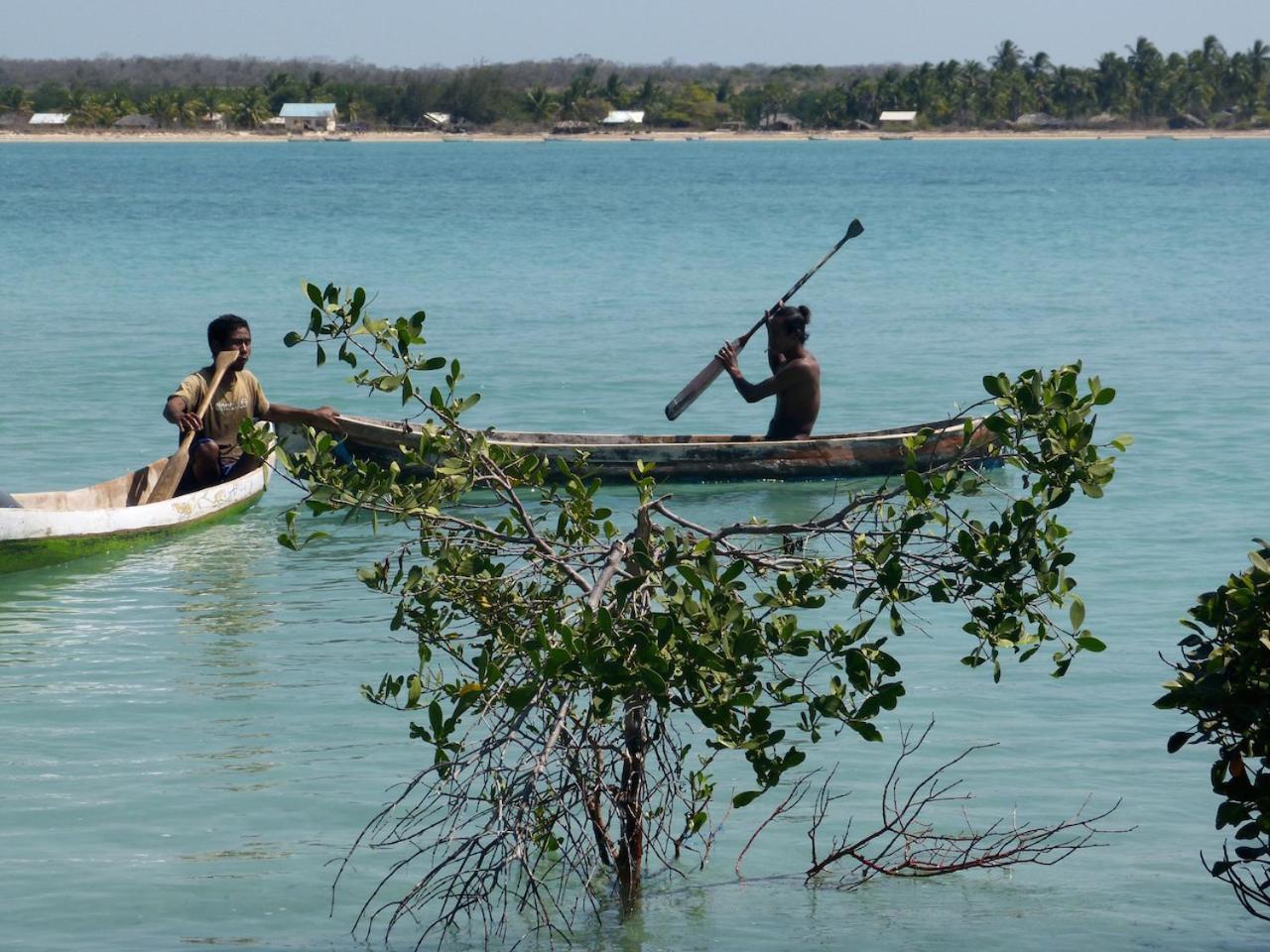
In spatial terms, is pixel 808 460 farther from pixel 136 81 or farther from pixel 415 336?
pixel 136 81

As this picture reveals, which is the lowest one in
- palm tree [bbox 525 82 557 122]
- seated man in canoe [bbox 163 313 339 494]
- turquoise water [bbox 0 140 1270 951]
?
turquoise water [bbox 0 140 1270 951]

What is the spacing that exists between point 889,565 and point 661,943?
1359mm

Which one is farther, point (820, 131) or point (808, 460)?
point (820, 131)

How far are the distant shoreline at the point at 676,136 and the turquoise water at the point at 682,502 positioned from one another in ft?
285

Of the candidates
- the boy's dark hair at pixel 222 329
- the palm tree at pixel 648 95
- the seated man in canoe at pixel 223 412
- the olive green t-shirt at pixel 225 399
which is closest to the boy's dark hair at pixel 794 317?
the seated man in canoe at pixel 223 412

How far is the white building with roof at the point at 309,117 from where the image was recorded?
12888 centimetres

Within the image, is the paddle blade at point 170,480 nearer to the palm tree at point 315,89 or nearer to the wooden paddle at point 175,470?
the wooden paddle at point 175,470

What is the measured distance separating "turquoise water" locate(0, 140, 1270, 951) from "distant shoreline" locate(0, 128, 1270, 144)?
285ft

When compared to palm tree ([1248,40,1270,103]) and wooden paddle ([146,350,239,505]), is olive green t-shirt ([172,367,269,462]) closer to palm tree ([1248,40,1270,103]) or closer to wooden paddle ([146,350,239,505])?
wooden paddle ([146,350,239,505])

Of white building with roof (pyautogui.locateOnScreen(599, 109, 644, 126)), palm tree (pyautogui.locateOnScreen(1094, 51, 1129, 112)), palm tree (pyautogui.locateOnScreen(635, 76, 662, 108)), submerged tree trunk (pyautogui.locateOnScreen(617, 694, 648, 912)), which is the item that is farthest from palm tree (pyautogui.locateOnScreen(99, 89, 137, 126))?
submerged tree trunk (pyautogui.locateOnScreen(617, 694, 648, 912))

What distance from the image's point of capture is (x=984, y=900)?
512cm

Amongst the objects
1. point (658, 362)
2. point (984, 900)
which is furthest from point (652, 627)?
point (658, 362)

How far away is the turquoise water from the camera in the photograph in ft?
16.9

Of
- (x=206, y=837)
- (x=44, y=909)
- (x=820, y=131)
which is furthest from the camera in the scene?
(x=820, y=131)
